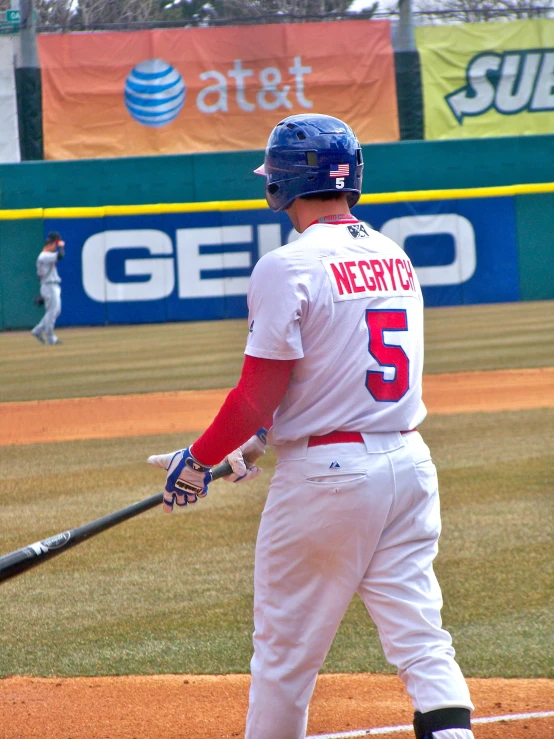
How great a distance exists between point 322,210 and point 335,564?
914mm

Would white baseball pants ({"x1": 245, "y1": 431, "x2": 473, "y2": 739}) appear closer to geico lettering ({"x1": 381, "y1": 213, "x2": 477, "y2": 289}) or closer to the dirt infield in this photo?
the dirt infield

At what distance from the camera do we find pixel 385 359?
2.52 m

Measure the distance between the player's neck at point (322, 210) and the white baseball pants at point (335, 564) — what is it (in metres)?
0.60

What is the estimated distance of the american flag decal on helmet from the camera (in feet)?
8.76

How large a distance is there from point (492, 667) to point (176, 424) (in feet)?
22.2

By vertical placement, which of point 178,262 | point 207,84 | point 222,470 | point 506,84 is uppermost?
point 207,84

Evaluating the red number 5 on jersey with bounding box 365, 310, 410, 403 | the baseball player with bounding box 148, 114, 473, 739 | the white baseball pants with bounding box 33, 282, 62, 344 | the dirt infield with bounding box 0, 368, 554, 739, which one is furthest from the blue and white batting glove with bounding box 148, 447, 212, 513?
the white baseball pants with bounding box 33, 282, 62, 344

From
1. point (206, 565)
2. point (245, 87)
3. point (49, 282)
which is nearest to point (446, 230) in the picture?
point (245, 87)

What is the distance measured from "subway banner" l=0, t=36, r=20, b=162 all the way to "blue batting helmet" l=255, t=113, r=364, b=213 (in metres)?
21.2

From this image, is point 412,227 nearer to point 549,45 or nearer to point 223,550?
point 549,45

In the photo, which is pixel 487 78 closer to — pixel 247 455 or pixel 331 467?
pixel 247 455

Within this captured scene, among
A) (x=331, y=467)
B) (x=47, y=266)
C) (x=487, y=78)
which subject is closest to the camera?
(x=331, y=467)

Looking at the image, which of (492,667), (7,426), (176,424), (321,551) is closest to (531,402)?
(176,424)

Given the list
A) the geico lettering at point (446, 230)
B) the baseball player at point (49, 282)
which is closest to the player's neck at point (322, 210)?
the baseball player at point (49, 282)
